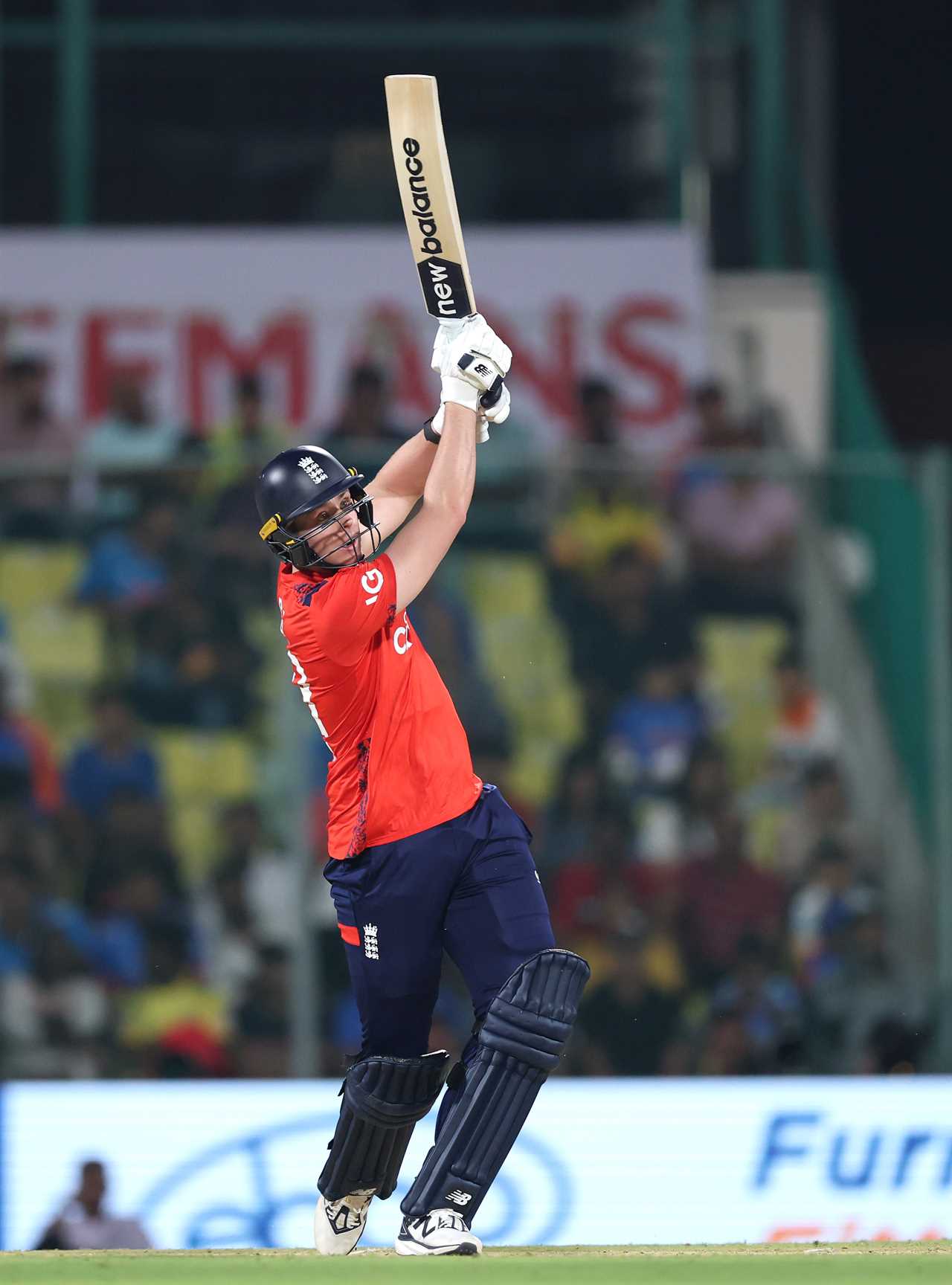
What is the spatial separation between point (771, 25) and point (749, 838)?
19.4ft

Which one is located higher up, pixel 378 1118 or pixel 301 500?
pixel 301 500

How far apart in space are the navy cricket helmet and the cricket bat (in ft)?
2.40

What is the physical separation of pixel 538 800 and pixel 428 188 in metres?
4.90

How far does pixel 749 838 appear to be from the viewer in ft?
36.9

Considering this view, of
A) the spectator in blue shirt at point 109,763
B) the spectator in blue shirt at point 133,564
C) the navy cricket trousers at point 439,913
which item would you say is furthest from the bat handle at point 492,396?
the spectator in blue shirt at point 109,763

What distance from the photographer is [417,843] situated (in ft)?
20.3

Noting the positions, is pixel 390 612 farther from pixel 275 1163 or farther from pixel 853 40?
pixel 853 40

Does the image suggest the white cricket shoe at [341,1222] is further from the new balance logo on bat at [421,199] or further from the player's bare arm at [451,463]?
the new balance logo on bat at [421,199]

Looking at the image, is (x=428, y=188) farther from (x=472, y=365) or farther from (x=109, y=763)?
(x=109, y=763)

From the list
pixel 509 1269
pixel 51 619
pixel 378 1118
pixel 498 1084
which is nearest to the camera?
pixel 509 1269

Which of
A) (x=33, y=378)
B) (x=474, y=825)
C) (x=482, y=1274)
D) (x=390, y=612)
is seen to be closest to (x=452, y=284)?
(x=390, y=612)

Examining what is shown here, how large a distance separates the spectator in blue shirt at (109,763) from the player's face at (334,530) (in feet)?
17.0

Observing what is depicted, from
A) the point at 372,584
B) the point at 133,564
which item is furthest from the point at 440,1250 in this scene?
the point at 133,564

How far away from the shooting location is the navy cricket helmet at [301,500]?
6109 mm
